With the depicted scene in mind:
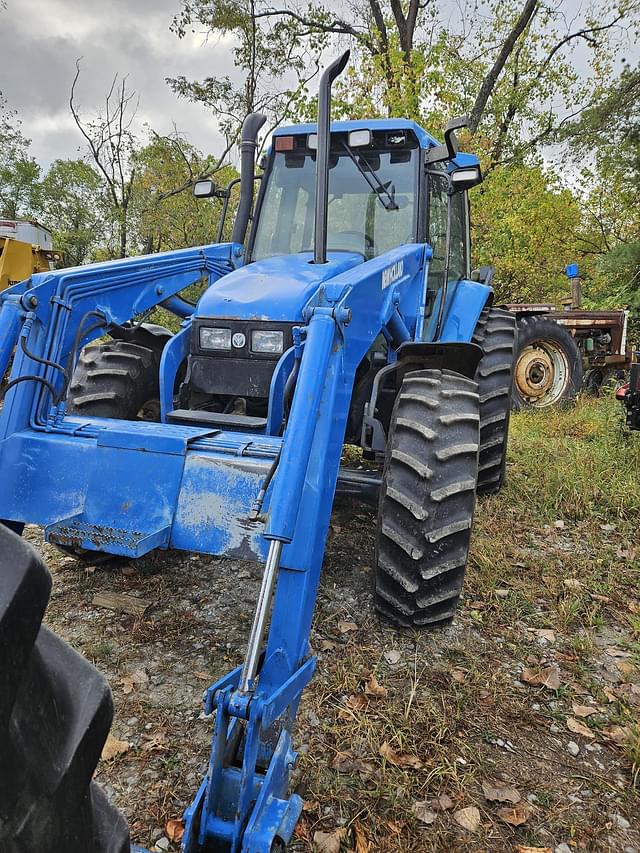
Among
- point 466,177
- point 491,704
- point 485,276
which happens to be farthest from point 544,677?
point 485,276

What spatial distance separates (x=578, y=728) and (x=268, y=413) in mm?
2047

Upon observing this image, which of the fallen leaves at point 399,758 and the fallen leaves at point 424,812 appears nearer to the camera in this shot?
the fallen leaves at point 424,812

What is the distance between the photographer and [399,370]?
150 inches

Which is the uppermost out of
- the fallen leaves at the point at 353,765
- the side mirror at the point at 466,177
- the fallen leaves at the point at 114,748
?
the side mirror at the point at 466,177

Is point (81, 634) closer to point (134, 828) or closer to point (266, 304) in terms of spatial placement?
point (134, 828)

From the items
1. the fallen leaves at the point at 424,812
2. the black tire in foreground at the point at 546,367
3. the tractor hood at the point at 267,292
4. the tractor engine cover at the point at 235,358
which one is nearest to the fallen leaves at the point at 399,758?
the fallen leaves at the point at 424,812

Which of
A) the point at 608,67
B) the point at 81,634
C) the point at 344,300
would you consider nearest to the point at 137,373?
the point at 81,634

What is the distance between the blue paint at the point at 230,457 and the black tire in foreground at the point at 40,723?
30.9 inches

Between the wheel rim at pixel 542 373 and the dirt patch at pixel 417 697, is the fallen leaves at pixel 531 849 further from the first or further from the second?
the wheel rim at pixel 542 373

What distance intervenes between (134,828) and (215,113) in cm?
1832

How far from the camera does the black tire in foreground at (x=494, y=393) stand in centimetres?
485

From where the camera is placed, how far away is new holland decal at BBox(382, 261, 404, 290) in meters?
3.36

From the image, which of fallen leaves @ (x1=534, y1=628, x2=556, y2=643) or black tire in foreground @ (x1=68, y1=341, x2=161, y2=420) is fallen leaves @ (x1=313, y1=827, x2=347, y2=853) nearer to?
fallen leaves @ (x1=534, y1=628, x2=556, y2=643)

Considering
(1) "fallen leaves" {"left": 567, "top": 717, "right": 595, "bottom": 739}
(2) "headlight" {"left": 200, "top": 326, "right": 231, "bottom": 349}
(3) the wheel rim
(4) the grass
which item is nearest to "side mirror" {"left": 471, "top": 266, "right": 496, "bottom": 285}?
(4) the grass
